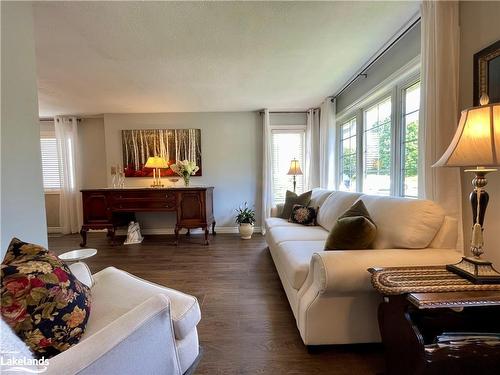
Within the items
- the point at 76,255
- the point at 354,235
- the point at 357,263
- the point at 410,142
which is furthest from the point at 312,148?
the point at 76,255

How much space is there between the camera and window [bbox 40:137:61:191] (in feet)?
15.6

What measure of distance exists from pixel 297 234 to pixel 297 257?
698 millimetres

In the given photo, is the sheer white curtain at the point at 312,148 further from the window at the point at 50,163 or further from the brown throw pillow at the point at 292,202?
the window at the point at 50,163

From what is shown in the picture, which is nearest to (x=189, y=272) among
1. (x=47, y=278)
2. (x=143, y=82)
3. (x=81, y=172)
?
(x=47, y=278)

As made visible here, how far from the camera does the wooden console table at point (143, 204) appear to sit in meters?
3.87

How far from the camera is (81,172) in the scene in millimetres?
4742

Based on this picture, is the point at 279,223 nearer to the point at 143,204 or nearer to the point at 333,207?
the point at 333,207

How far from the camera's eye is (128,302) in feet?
4.10

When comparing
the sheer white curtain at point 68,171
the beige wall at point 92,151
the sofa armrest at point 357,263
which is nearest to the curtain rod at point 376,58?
the sofa armrest at point 357,263

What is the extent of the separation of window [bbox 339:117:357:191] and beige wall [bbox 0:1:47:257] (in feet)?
11.0

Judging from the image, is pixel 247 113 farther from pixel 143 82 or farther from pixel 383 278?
pixel 383 278

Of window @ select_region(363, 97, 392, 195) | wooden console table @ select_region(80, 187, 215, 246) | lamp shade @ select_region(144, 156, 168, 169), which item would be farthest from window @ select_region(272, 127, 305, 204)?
lamp shade @ select_region(144, 156, 168, 169)

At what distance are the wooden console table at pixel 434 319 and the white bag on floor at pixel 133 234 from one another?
383cm

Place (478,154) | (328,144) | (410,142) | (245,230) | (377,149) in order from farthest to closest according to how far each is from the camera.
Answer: (245,230) < (328,144) < (377,149) < (410,142) < (478,154)
